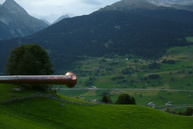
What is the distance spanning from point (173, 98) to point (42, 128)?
167 metres

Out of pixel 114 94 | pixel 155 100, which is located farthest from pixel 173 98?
pixel 114 94

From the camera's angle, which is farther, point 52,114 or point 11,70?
point 11,70

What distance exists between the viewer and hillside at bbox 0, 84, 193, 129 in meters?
34.6

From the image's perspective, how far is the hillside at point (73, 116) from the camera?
34.6m

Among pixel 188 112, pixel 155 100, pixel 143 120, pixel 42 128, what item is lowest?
pixel 155 100

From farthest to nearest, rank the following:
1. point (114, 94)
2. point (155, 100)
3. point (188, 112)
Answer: point (114, 94) < point (155, 100) < point (188, 112)

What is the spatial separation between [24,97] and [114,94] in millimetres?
157448

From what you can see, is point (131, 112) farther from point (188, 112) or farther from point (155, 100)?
point (155, 100)

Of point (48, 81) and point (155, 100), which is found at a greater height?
point (48, 81)

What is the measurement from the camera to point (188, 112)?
83438mm

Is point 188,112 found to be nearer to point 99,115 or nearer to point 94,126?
point 99,115

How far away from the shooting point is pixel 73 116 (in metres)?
42.8

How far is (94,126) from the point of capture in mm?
41219

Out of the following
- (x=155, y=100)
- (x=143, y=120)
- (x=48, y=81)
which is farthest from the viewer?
(x=155, y=100)
